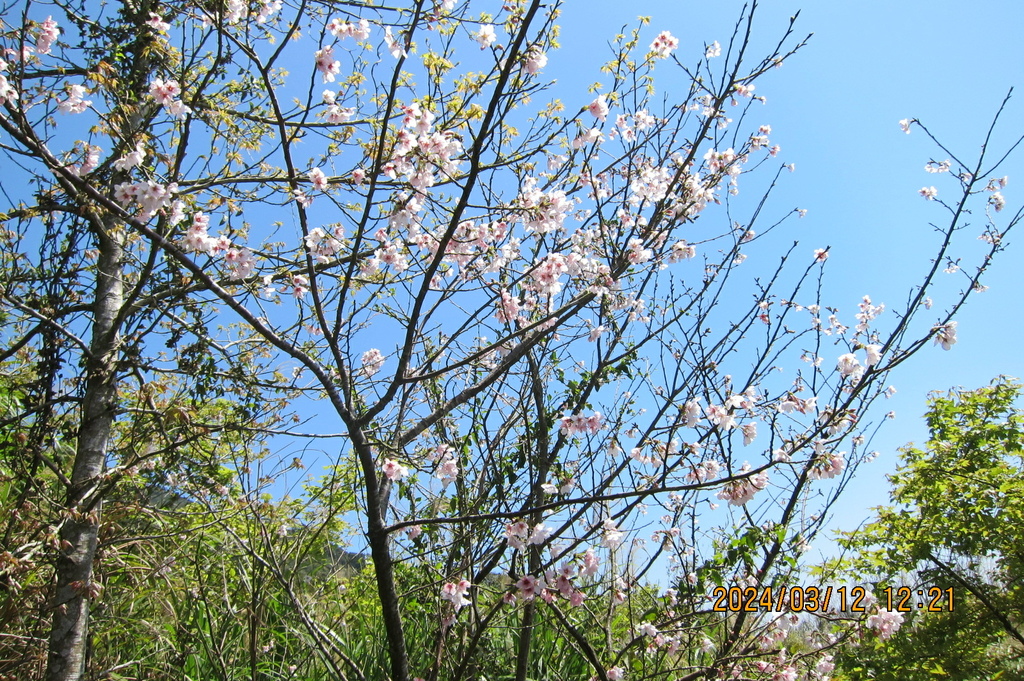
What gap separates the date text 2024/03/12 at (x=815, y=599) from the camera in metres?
3.49

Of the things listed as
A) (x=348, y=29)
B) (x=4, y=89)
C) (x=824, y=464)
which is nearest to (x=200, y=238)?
(x=4, y=89)

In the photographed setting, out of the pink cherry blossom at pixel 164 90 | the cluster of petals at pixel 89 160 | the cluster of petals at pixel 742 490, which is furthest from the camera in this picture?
the cluster of petals at pixel 89 160

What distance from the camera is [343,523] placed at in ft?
19.7

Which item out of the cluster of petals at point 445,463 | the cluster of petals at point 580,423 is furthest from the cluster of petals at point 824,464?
the cluster of petals at point 445,463

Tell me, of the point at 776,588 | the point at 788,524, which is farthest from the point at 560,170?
the point at 776,588

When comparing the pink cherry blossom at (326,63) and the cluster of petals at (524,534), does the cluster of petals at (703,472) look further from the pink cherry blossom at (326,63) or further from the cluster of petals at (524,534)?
the pink cherry blossom at (326,63)

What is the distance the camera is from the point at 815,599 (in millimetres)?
4098

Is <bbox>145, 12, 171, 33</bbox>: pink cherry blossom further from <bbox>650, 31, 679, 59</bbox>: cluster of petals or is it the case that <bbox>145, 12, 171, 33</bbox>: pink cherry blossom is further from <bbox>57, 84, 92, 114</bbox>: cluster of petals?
<bbox>650, 31, 679, 59</bbox>: cluster of petals

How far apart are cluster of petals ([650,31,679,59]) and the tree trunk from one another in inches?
127

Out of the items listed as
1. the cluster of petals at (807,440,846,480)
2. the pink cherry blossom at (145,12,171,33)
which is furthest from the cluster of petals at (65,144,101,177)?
the cluster of petals at (807,440,846,480)

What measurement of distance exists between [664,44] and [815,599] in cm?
358

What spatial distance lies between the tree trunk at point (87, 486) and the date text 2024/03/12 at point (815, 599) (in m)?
3.26

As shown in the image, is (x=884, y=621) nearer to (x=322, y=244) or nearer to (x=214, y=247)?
(x=322, y=244)

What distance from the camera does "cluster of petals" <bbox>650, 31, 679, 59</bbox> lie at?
3.79 m
